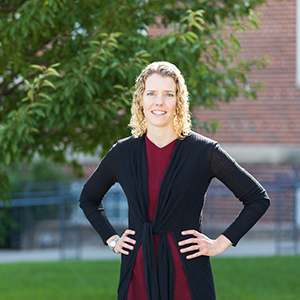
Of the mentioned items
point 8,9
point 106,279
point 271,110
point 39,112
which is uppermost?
point 271,110

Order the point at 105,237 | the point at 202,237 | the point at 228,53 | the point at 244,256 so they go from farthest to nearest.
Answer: the point at 244,256
the point at 228,53
the point at 105,237
the point at 202,237

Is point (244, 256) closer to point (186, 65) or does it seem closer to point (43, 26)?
point (186, 65)

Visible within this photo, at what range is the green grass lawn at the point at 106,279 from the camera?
670 cm

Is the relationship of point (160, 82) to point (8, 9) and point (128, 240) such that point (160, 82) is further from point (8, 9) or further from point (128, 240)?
point (8, 9)

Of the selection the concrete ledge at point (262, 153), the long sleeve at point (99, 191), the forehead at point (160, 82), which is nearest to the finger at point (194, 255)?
the long sleeve at point (99, 191)

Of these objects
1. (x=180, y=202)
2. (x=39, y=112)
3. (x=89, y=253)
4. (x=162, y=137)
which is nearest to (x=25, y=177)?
(x=89, y=253)

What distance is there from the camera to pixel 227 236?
2.56m

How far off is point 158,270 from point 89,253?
8.72m

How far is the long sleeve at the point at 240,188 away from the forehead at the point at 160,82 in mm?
357

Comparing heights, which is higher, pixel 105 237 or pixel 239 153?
pixel 239 153

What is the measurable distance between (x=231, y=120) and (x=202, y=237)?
31.1ft

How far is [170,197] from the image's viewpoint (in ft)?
8.00

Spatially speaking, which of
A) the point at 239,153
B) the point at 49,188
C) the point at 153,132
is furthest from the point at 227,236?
the point at 49,188

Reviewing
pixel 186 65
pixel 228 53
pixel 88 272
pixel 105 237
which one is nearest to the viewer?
pixel 105 237
